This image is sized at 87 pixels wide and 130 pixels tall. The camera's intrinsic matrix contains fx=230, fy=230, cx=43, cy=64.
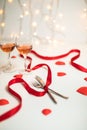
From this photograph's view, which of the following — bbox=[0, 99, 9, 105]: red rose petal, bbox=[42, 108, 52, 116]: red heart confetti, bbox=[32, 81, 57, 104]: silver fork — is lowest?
bbox=[0, 99, 9, 105]: red rose petal

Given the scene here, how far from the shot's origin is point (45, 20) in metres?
1.93

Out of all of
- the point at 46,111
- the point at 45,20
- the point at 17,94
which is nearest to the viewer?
the point at 46,111

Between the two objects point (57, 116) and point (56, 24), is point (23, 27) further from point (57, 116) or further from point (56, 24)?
point (57, 116)

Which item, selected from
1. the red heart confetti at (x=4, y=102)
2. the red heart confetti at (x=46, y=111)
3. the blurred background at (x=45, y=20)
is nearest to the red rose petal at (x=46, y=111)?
the red heart confetti at (x=46, y=111)

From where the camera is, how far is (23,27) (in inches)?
76.7

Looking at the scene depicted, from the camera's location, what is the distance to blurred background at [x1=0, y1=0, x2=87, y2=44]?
1.88 meters

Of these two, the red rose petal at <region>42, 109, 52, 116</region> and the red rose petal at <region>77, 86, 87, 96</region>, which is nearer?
the red rose petal at <region>42, 109, 52, 116</region>

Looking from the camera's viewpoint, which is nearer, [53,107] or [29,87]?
[53,107]

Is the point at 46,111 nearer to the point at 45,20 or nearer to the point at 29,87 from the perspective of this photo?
the point at 29,87

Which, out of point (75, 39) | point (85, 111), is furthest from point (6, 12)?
point (85, 111)

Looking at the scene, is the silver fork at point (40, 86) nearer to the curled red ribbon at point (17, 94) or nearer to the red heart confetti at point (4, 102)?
the curled red ribbon at point (17, 94)

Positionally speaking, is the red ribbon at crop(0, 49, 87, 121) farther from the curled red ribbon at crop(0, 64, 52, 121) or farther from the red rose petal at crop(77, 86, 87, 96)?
the red rose petal at crop(77, 86, 87, 96)

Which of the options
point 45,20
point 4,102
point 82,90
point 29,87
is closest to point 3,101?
point 4,102

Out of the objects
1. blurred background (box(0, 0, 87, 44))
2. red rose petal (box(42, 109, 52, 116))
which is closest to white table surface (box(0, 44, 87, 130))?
red rose petal (box(42, 109, 52, 116))
